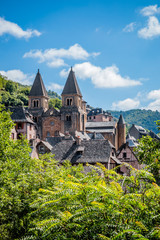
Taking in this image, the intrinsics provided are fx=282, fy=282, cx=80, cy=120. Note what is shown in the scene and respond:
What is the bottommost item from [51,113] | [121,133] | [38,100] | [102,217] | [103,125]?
[102,217]

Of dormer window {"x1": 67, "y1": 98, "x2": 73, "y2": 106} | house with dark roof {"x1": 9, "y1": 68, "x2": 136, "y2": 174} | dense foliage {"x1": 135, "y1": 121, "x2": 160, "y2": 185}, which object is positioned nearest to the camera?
dense foliage {"x1": 135, "y1": 121, "x2": 160, "y2": 185}

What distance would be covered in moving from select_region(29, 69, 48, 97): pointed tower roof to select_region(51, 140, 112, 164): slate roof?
39114mm

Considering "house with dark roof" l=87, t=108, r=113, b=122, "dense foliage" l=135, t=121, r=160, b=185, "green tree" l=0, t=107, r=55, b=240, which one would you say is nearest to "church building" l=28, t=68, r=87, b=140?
"house with dark roof" l=87, t=108, r=113, b=122

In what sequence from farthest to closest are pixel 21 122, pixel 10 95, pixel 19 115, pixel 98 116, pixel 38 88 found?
1. pixel 98 116
2. pixel 10 95
3. pixel 38 88
4. pixel 19 115
5. pixel 21 122

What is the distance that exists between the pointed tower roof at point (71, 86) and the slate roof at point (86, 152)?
3604 centimetres

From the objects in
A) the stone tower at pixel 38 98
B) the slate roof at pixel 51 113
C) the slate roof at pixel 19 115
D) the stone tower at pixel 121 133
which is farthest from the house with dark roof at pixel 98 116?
the slate roof at pixel 19 115

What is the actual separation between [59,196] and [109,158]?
37261mm

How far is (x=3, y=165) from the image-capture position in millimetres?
16438

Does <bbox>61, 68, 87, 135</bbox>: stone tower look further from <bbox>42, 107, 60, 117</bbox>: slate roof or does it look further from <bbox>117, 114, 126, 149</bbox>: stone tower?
<bbox>117, 114, 126, 149</bbox>: stone tower

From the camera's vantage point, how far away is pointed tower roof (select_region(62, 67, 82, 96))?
273ft

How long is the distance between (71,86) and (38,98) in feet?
35.1

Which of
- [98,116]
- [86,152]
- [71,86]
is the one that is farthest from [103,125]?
[98,116]

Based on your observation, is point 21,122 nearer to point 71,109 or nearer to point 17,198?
point 71,109

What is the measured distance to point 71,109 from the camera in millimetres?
81062
